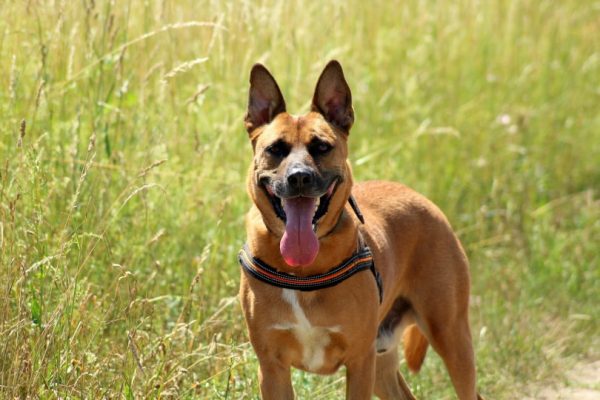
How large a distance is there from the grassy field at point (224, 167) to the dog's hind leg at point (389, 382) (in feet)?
0.90

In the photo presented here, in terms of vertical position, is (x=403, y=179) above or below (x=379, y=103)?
below

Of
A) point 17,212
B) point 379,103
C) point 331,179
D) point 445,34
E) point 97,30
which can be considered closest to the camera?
point 331,179

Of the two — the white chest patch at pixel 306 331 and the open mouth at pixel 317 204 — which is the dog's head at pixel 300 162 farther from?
the white chest patch at pixel 306 331

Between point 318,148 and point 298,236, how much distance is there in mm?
434

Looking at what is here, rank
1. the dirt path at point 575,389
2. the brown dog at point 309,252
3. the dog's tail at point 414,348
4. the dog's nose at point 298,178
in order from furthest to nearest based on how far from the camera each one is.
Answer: the dirt path at point 575,389 → the dog's tail at point 414,348 → the brown dog at point 309,252 → the dog's nose at point 298,178

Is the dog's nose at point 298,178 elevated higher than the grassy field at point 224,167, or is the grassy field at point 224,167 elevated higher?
the dog's nose at point 298,178

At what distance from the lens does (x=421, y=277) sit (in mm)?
5461

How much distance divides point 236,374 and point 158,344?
31.9 inches

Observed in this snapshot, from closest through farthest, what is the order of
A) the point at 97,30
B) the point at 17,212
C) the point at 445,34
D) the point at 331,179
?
the point at 331,179 < the point at 17,212 < the point at 97,30 < the point at 445,34

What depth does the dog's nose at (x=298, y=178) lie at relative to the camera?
4.57m

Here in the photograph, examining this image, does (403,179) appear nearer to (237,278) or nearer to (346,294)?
(237,278)

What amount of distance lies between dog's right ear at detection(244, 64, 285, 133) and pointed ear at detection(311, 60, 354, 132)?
6.7 inches

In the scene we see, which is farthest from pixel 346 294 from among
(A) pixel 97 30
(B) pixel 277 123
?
(A) pixel 97 30

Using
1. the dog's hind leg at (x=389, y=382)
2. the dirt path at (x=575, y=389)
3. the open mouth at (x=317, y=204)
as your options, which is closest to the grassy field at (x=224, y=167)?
the dirt path at (x=575, y=389)
